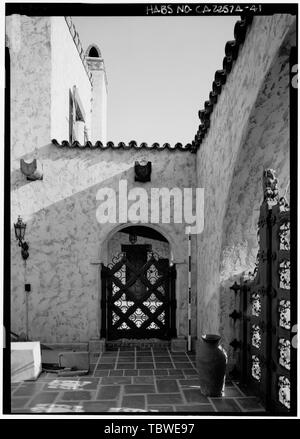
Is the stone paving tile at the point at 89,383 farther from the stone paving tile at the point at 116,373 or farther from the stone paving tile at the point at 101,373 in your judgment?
the stone paving tile at the point at 116,373

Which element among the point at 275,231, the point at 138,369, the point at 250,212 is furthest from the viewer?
the point at 138,369

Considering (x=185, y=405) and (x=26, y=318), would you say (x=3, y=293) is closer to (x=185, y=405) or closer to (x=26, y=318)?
(x=185, y=405)

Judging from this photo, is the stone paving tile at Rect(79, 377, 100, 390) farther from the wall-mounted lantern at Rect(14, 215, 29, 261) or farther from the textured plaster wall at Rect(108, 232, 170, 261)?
the textured plaster wall at Rect(108, 232, 170, 261)

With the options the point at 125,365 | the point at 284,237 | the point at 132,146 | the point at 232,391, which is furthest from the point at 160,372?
the point at 132,146

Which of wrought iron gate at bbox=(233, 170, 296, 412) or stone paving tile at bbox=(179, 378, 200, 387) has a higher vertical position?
wrought iron gate at bbox=(233, 170, 296, 412)

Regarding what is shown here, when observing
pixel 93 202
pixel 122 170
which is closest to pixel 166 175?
pixel 122 170

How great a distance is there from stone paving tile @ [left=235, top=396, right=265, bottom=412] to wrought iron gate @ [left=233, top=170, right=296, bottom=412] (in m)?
0.10

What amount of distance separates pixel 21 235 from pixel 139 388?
4.14 meters

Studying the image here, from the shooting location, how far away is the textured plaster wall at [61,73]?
25.7ft

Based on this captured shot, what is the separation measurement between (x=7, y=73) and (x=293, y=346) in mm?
3460

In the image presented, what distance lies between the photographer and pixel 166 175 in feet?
25.8

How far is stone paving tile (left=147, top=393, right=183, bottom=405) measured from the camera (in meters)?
4.58

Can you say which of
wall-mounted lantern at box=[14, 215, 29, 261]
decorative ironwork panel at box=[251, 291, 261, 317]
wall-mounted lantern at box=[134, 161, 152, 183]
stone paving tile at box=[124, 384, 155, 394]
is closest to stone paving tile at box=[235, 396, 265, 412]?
decorative ironwork panel at box=[251, 291, 261, 317]

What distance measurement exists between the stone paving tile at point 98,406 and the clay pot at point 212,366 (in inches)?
51.1
